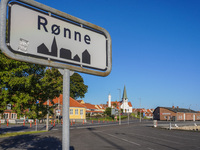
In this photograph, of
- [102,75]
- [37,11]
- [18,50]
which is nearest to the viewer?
[18,50]

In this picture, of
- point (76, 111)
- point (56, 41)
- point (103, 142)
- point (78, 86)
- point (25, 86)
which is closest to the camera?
point (56, 41)

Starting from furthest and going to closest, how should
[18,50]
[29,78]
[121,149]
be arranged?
[121,149] → [29,78] → [18,50]

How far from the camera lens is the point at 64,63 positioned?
2.30 m

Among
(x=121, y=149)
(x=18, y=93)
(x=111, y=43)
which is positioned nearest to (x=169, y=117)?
(x=121, y=149)

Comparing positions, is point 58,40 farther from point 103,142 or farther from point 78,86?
point 78,86

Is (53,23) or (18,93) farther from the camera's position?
(18,93)

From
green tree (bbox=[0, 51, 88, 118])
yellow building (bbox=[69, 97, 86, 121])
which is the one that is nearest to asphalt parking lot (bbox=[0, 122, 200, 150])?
green tree (bbox=[0, 51, 88, 118])

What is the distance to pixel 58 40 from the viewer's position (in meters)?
2.26

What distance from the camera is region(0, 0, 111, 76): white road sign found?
1945 mm

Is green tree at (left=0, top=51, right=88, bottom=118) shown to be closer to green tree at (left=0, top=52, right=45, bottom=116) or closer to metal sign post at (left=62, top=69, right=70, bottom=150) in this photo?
green tree at (left=0, top=52, right=45, bottom=116)

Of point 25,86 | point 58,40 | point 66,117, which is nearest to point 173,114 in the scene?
point 25,86

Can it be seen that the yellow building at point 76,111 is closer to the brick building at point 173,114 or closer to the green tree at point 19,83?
the brick building at point 173,114

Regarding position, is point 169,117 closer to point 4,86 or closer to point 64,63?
point 4,86

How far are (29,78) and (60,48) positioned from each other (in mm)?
7300
